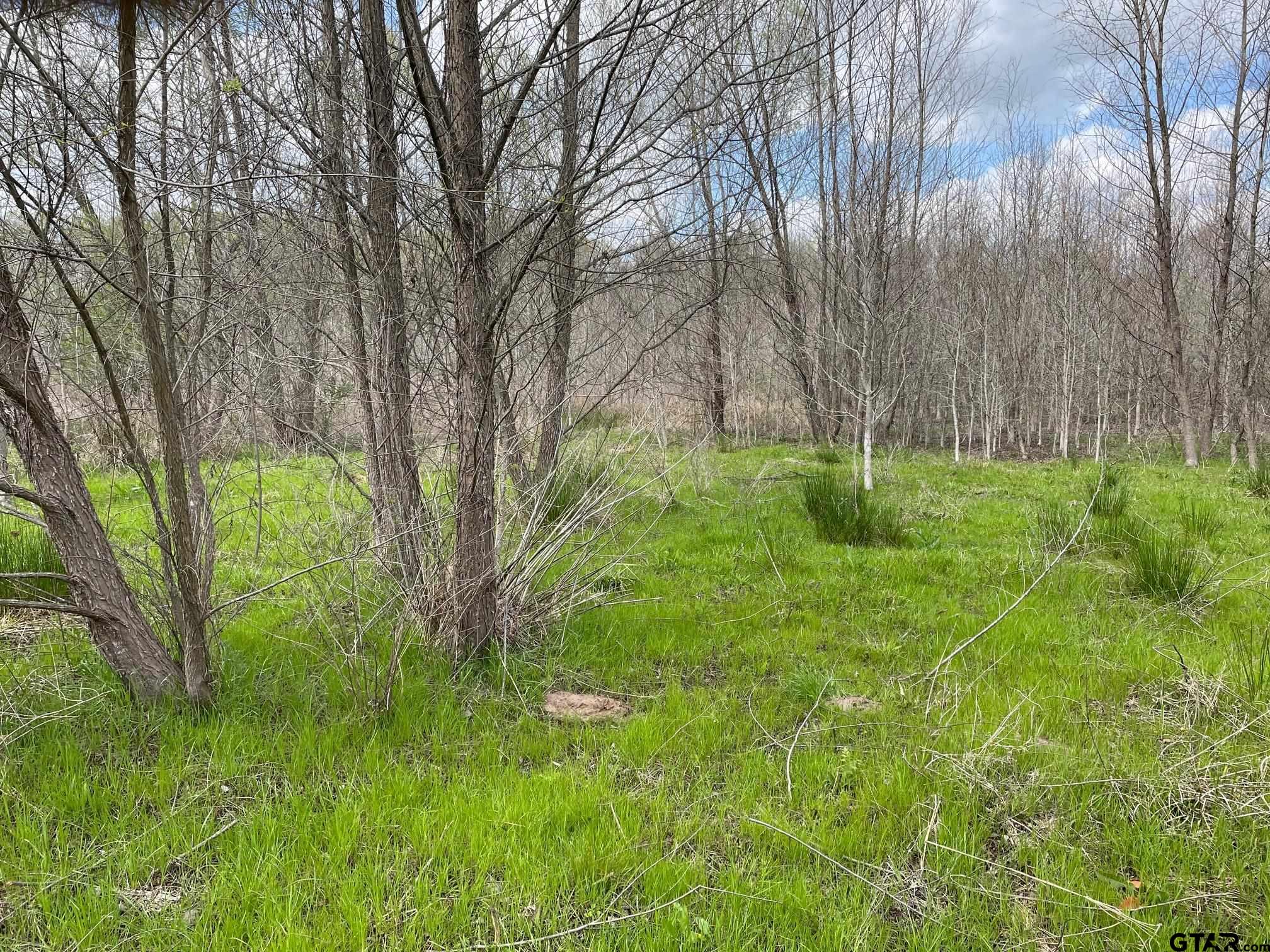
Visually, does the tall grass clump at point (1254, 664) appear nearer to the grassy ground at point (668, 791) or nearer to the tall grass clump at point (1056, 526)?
the grassy ground at point (668, 791)

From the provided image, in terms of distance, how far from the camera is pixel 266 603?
13.3ft

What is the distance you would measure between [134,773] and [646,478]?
20.4ft

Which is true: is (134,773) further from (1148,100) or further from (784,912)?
(1148,100)

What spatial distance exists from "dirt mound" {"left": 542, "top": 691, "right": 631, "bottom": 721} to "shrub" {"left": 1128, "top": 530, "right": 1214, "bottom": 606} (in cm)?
357

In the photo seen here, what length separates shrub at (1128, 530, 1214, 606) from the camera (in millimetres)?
4266

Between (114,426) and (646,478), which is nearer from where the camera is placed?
(114,426)

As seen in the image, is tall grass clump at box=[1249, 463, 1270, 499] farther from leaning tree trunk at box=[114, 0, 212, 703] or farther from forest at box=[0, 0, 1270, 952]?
leaning tree trunk at box=[114, 0, 212, 703]

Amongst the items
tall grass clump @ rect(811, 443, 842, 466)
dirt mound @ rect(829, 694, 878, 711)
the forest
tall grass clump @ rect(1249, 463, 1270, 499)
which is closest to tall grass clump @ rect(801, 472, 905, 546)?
the forest

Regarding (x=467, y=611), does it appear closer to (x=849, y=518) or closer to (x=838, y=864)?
(x=838, y=864)

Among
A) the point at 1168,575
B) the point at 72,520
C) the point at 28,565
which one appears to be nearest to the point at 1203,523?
the point at 1168,575

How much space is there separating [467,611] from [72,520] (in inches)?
63.5

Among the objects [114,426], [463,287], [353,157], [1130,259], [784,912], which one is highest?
[1130,259]

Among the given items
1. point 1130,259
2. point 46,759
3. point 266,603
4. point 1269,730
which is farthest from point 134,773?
point 1130,259

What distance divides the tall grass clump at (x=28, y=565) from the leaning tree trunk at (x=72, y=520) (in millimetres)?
1373
